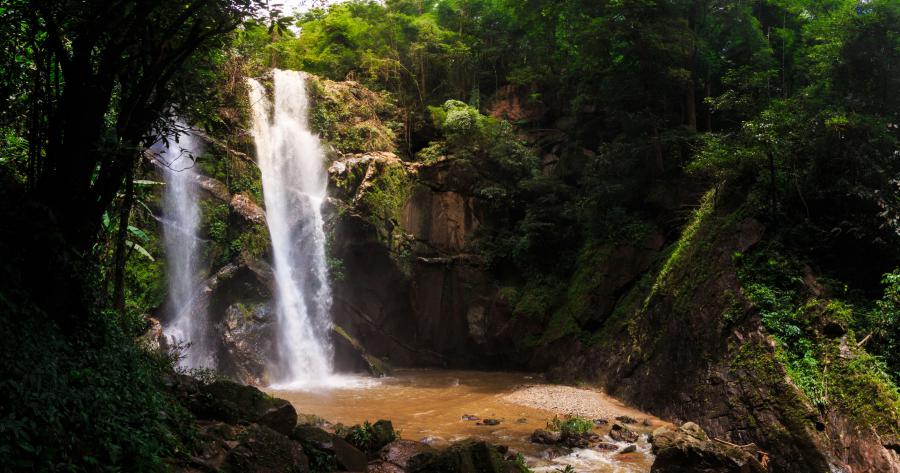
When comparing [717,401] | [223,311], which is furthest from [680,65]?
[223,311]

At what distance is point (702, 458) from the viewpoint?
7453 mm

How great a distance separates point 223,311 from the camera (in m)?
15.7

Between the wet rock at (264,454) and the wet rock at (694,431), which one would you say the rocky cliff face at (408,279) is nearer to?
the wet rock at (694,431)

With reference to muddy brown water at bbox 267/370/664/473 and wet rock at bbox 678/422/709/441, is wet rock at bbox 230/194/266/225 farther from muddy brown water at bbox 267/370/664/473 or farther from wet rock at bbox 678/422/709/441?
wet rock at bbox 678/422/709/441

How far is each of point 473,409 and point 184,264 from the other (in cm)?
962

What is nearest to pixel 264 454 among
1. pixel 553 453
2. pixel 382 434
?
pixel 382 434

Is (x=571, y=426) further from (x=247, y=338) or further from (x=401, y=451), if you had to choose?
(x=247, y=338)

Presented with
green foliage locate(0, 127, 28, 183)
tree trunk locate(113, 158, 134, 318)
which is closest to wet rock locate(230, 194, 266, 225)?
tree trunk locate(113, 158, 134, 318)

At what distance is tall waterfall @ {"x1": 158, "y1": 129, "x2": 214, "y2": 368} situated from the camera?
1506cm

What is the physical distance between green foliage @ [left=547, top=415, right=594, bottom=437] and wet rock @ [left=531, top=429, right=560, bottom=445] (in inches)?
6.2

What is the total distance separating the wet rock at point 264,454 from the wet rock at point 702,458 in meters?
4.95

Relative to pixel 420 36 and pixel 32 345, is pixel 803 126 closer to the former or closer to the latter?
pixel 32 345

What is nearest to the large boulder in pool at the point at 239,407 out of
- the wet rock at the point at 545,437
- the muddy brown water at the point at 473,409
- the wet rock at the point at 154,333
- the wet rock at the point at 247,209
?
the muddy brown water at the point at 473,409

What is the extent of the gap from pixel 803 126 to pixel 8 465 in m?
13.4
